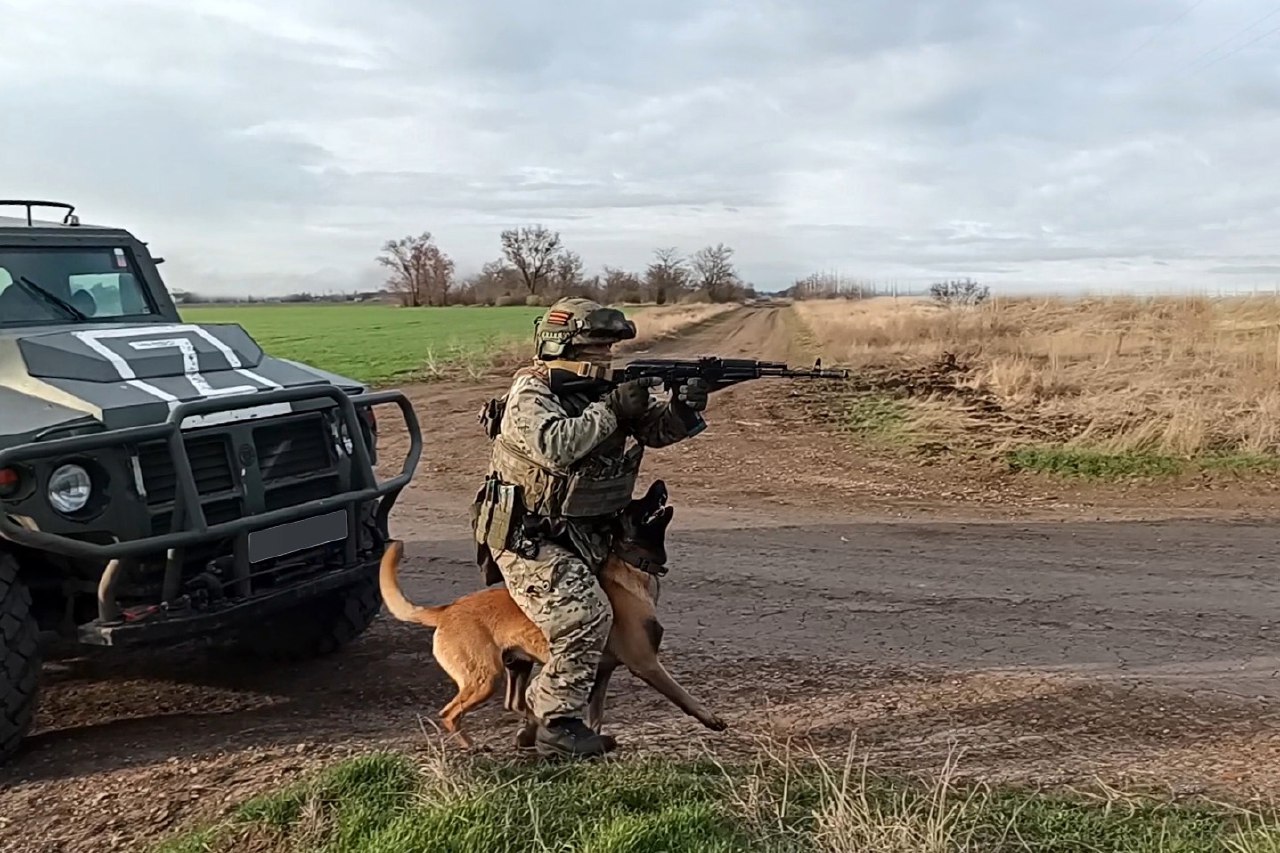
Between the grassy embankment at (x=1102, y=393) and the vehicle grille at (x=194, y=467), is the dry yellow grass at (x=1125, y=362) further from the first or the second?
the vehicle grille at (x=194, y=467)

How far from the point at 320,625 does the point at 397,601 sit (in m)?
1.64

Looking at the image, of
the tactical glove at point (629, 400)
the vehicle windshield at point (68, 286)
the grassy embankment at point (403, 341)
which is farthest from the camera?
the grassy embankment at point (403, 341)

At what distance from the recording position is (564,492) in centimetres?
389

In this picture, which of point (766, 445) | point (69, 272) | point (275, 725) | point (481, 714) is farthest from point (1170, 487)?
point (69, 272)

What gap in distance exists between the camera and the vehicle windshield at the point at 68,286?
552cm

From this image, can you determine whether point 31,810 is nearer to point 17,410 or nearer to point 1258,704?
point 17,410

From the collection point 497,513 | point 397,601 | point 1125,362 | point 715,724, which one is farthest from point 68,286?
point 1125,362

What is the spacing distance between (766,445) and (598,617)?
30.1ft

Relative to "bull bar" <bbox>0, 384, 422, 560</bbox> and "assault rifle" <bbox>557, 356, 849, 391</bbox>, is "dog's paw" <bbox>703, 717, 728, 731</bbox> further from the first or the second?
"bull bar" <bbox>0, 384, 422, 560</bbox>

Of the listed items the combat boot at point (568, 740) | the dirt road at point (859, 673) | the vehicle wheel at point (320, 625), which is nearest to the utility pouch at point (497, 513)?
the combat boot at point (568, 740)

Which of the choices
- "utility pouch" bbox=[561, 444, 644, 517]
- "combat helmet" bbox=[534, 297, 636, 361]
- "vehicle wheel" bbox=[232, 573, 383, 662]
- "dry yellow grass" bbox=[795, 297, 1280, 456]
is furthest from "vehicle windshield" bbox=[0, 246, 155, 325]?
"dry yellow grass" bbox=[795, 297, 1280, 456]

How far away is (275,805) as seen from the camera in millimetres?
3574

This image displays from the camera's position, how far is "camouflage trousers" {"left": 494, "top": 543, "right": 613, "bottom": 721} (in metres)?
3.82

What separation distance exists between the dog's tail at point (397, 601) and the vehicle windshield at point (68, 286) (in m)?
2.48
